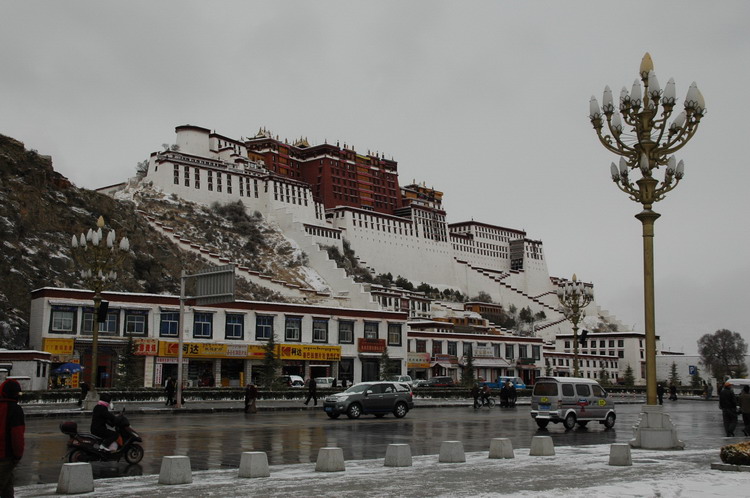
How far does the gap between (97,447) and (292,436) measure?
848 cm

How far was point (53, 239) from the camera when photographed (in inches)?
3024

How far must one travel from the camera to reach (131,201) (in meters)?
110

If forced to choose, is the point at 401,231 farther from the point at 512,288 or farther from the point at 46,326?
the point at 46,326

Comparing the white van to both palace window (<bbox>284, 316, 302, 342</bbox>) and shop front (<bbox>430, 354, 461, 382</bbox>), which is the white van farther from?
shop front (<bbox>430, 354, 461, 382</bbox>)

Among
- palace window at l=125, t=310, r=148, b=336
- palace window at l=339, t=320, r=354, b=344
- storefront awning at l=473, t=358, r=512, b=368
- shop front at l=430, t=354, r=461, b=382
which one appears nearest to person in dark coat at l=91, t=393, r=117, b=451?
palace window at l=125, t=310, r=148, b=336

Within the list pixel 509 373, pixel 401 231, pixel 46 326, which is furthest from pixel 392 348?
pixel 401 231

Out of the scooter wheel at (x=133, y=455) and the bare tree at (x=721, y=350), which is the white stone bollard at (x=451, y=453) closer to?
the scooter wheel at (x=133, y=455)

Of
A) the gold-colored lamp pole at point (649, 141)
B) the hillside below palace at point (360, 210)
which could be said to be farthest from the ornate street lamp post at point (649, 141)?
the hillside below palace at point (360, 210)

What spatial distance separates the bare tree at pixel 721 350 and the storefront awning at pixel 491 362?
219ft

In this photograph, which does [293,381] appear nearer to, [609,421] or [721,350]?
[609,421]

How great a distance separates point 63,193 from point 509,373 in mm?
51155

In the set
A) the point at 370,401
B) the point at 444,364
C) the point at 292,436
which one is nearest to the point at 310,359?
the point at 444,364

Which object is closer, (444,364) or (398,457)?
(398,457)

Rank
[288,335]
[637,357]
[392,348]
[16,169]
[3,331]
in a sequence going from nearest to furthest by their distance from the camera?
[3,331]
[288,335]
[392,348]
[16,169]
[637,357]
